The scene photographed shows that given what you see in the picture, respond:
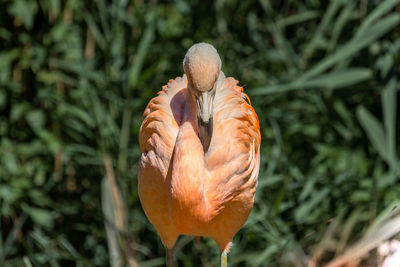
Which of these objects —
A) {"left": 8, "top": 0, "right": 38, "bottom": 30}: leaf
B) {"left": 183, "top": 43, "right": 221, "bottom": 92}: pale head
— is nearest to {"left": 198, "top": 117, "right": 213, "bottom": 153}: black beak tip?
{"left": 183, "top": 43, "right": 221, "bottom": 92}: pale head

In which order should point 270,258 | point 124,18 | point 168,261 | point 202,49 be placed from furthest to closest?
1. point 124,18
2. point 270,258
3. point 168,261
4. point 202,49

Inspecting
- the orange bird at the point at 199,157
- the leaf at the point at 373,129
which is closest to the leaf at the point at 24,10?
the orange bird at the point at 199,157

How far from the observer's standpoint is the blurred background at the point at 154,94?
305 cm

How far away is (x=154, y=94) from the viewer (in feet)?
10.9

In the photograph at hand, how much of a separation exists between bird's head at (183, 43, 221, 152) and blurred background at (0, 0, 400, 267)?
95cm

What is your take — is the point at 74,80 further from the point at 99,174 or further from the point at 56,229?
the point at 56,229

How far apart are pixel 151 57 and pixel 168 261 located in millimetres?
1350

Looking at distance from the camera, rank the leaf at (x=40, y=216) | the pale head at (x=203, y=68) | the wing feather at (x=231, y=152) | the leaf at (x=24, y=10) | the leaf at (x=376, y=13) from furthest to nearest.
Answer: the leaf at (x=40, y=216) → the leaf at (x=24, y=10) → the leaf at (x=376, y=13) → the wing feather at (x=231, y=152) → the pale head at (x=203, y=68)

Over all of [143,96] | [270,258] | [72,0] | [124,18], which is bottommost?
[270,258]

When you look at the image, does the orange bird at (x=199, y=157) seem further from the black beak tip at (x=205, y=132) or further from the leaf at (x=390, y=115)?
the leaf at (x=390, y=115)

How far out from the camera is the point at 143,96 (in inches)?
125

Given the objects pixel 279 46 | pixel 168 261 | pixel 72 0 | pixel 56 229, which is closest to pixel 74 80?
pixel 72 0

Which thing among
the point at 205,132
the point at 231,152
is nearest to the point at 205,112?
the point at 205,132

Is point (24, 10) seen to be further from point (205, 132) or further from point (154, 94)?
point (205, 132)
